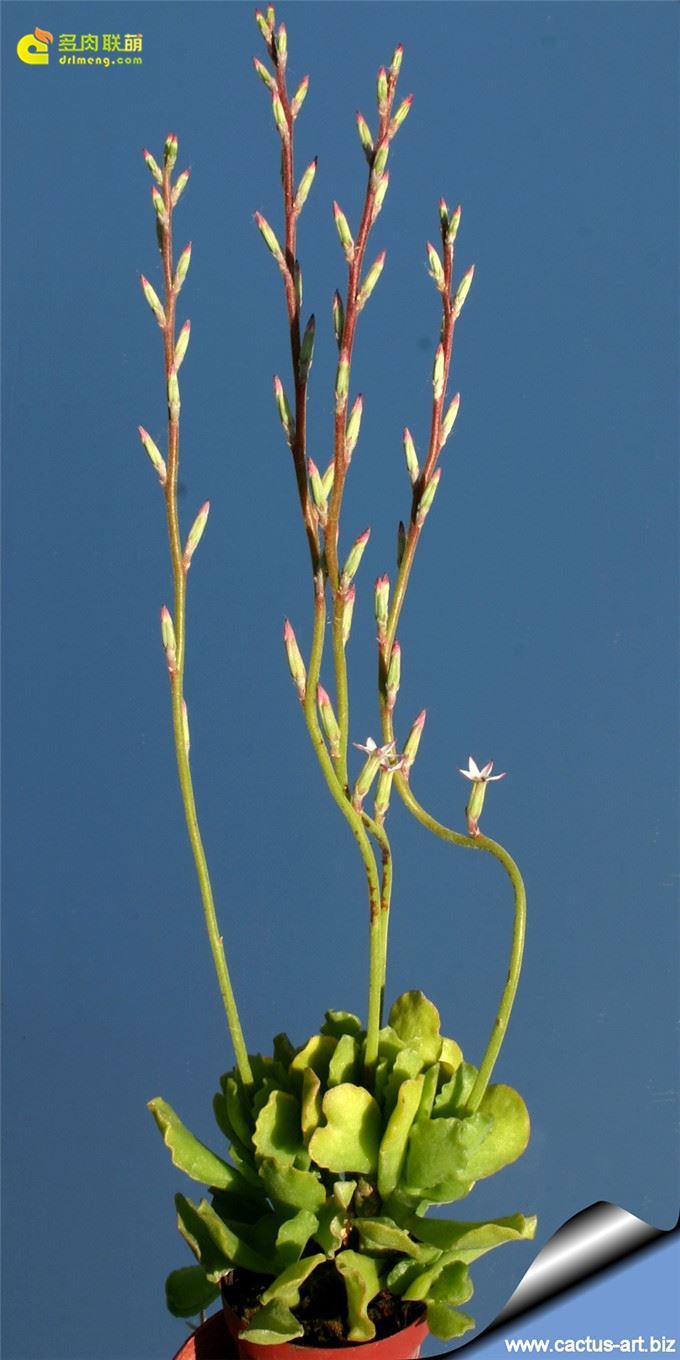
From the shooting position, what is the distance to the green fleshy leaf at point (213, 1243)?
2.34 ft

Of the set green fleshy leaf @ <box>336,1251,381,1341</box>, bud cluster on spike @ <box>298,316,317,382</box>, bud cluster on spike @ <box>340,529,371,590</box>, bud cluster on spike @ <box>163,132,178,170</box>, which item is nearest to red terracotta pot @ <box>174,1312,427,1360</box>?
green fleshy leaf @ <box>336,1251,381,1341</box>

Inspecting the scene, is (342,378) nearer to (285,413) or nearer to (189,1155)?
(285,413)

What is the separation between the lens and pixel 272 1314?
0.69 meters

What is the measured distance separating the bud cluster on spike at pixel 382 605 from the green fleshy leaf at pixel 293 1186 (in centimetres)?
27

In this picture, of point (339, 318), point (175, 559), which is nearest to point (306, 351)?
point (339, 318)

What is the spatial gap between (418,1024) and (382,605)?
0.83 feet

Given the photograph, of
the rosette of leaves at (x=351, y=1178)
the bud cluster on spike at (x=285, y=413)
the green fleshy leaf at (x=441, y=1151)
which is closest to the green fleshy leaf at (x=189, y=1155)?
the rosette of leaves at (x=351, y=1178)

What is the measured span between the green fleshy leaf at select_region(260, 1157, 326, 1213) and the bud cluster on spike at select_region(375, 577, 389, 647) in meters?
0.27

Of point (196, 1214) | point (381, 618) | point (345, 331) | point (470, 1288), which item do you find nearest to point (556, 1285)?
point (470, 1288)

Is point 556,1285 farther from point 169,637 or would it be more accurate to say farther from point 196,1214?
point 169,637

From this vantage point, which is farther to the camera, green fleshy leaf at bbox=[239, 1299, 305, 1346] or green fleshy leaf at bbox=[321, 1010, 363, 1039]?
green fleshy leaf at bbox=[321, 1010, 363, 1039]

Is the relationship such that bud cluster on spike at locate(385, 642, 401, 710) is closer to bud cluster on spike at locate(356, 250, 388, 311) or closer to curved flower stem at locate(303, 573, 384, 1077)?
curved flower stem at locate(303, 573, 384, 1077)

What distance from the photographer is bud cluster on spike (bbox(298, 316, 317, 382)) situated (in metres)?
0.71

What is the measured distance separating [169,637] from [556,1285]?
0.47 metres
